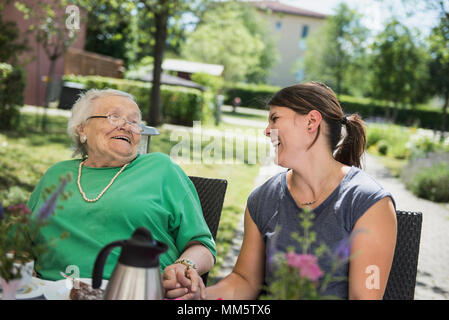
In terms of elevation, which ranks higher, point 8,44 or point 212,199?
point 8,44

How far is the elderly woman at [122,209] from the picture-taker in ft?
7.01

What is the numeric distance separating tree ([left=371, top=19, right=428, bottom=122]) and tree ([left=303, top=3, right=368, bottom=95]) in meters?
7.54

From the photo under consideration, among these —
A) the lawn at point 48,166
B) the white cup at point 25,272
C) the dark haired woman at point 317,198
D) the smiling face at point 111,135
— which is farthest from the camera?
the lawn at point 48,166

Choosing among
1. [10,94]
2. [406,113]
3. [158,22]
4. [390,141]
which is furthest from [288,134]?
[406,113]

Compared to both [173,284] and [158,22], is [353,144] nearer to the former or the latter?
[173,284]

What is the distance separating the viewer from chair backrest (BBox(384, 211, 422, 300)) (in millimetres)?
2094

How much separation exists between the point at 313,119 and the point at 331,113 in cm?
10

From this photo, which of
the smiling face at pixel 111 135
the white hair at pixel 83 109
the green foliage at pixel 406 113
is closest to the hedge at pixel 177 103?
the white hair at pixel 83 109

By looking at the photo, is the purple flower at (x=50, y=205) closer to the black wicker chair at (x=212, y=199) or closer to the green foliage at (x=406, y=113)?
the black wicker chair at (x=212, y=199)

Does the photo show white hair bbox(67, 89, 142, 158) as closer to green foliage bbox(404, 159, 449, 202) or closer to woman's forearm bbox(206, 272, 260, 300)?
woman's forearm bbox(206, 272, 260, 300)

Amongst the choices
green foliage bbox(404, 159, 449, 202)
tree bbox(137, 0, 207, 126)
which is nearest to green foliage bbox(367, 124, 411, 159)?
green foliage bbox(404, 159, 449, 202)

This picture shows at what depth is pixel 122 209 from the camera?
2160 millimetres

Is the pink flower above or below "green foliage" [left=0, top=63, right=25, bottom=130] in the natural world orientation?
below
